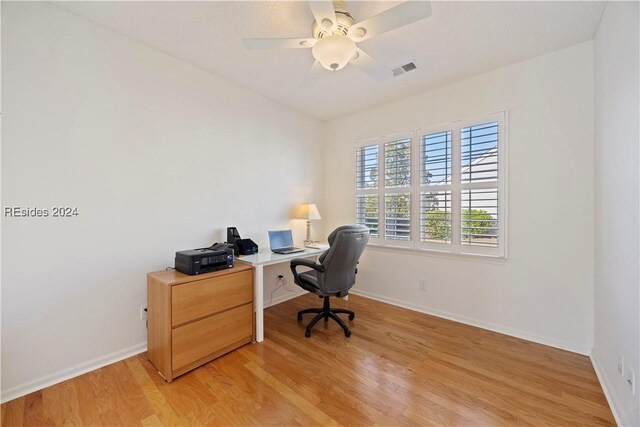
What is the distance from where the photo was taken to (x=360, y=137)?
11.9 feet

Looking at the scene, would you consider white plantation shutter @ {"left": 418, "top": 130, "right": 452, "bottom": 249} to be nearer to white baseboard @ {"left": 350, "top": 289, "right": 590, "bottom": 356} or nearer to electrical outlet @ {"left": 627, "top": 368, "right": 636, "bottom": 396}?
white baseboard @ {"left": 350, "top": 289, "right": 590, "bottom": 356}

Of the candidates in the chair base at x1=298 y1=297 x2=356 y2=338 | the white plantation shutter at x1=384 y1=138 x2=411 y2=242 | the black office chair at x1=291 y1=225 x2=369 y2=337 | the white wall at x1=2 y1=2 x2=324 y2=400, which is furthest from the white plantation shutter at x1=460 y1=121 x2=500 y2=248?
the white wall at x1=2 y1=2 x2=324 y2=400

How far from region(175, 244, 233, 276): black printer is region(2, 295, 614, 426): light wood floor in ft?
2.42

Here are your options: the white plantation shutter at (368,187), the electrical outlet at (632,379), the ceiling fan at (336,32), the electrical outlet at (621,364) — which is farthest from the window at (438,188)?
→ the ceiling fan at (336,32)

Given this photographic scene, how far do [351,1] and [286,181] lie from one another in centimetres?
213

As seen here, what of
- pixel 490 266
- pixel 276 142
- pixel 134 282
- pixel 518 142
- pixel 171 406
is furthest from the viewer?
pixel 276 142

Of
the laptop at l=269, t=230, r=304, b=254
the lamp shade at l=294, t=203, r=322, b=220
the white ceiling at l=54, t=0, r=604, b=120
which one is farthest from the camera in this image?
the lamp shade at l=294, t=203, r=322, b=220

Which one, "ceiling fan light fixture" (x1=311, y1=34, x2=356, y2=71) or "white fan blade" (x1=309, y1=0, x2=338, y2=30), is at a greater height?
"white fan blade" (x1=309, y1=0, x2=338, y2=30)

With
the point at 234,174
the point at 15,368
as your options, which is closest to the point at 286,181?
the point at 234,174

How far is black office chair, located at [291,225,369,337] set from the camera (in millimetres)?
2318

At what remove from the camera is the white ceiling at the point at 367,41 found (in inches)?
69.7

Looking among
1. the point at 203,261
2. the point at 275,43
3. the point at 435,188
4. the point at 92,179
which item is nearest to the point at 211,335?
the point at 203,261

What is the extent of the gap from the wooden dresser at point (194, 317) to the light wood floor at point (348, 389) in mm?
114

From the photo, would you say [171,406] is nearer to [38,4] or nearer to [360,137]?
[38,4]
